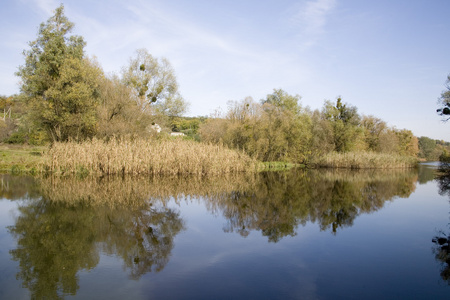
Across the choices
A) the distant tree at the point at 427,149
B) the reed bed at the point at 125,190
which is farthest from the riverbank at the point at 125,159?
the distant tree at the point at 427,149

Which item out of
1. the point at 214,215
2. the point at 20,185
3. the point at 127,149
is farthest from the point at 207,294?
the point at 127,149

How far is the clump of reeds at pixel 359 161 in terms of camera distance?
34719mm

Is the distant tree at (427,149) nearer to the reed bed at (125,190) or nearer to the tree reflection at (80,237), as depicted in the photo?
the reed bed at (125,190)

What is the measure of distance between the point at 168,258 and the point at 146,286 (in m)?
1.37

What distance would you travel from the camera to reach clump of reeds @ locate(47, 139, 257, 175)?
19031 millimetres

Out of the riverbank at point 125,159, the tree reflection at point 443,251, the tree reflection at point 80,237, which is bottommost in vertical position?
the tree reflection at point 80,237

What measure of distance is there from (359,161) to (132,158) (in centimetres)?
2569

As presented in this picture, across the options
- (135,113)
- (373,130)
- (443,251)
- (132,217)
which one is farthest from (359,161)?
(132,217)

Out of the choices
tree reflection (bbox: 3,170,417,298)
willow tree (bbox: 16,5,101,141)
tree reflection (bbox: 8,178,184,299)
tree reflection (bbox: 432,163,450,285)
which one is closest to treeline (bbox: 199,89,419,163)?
willow tree (bbox: 16,5,101,141)

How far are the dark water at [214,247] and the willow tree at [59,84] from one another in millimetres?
12055

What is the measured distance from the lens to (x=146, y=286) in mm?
4992

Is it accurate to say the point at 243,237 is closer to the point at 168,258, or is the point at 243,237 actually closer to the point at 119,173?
the point at 168,258

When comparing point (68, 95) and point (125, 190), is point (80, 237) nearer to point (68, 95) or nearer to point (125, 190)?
point (125, 190)

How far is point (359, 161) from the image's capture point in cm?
3456
